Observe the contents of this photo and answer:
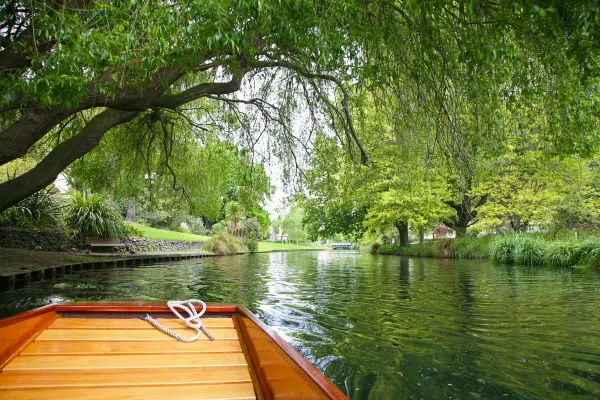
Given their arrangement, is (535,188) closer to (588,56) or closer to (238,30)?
(588,56)

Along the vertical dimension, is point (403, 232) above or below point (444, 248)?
above

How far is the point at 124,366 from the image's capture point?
2.10 m

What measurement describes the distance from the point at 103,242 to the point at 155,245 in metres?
5.77

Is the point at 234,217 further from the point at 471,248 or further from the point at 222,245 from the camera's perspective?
the point at 471,248

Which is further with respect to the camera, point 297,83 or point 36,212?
point 36,212

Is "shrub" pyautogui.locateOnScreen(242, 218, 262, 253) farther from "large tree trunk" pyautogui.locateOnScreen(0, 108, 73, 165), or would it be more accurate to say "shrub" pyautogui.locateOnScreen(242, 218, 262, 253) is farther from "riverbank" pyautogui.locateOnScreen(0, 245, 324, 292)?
"large tree trunk" pyautogui.locateOnScreen(0, 108, 73, 165)

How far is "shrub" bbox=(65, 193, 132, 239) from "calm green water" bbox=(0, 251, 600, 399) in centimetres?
549

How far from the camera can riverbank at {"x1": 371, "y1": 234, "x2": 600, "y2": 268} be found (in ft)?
35.4

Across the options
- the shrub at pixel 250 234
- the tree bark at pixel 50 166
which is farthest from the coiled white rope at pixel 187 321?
the shrub at pixel 250 234

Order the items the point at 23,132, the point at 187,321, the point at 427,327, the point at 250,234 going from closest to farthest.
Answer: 1. the point at 187,321
2. the point at 427,327
3. the point at 23,132
4. the point at 250,234

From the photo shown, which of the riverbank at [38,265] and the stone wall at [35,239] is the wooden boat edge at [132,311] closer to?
the riverbank at [38,265]

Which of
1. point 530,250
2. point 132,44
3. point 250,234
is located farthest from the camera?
point 250,234

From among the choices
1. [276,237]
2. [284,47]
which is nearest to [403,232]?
[284,47]

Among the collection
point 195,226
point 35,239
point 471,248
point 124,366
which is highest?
point 195,226
